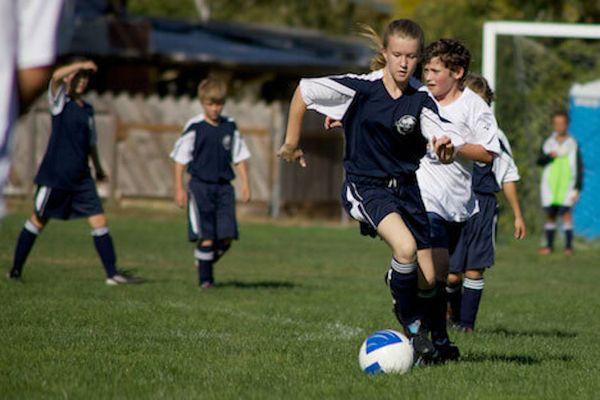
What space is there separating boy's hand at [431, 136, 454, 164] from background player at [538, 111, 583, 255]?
1203 cm

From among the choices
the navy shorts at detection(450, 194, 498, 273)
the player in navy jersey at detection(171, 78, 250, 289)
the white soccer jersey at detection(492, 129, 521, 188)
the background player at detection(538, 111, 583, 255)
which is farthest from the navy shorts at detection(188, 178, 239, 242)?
the background player at detection(538, 111, 583, 255)

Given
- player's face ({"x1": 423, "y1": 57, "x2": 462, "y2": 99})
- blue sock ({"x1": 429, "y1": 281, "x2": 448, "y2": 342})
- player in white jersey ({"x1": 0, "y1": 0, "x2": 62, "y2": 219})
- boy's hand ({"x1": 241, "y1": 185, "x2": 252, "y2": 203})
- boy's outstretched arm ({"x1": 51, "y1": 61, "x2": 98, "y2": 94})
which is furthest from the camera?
boy's hand ({"x1": 241, "y1": 185, "x2": 252, "y2": 203})

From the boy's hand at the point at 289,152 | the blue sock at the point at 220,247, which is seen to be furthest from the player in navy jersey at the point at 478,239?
the blue sock at the point at 220,247

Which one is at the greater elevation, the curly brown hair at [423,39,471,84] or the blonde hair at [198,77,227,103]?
the curly brown hair at [423,39,471,84]

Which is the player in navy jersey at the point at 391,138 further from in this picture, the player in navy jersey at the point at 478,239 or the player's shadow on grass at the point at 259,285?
the player's shadow on grass at the point at 259,285

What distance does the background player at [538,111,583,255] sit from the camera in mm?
18797

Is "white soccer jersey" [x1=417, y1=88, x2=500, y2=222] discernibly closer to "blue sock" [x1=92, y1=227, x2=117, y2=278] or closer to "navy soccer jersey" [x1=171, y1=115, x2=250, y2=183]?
"navy soccer jersey" [x1=171, y1=115, x2=250, y2=183]

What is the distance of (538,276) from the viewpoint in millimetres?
15250

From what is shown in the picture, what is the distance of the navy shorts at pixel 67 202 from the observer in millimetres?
12055

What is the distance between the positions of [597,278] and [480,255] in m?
5.94

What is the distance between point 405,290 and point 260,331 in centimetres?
184

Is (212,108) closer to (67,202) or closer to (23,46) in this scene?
(67,202)

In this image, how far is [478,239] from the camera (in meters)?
9.66

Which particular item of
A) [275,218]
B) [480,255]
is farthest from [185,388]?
[275,218]
